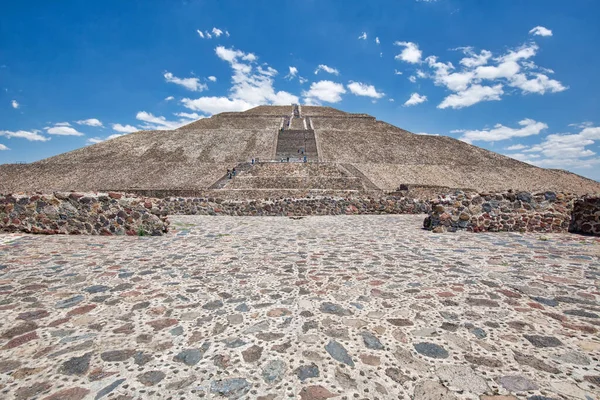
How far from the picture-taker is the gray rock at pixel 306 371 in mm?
2076

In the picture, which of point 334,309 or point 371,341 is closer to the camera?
point 371,341

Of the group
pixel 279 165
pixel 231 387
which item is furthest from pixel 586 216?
pixel 279 165

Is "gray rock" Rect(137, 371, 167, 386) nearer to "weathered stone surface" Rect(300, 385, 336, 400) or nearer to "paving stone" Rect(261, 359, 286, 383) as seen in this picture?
"paving stone" Rect(261, 359, 286, 383)

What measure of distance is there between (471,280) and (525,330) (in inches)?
56.8

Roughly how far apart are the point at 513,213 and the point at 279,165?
24298 mm

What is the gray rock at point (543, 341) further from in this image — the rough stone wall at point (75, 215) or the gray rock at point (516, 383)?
the rough stone wall at point (75, 215)

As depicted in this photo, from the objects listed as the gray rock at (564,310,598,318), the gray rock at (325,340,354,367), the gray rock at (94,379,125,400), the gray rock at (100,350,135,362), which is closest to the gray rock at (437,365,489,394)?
the gray rock at (325,340,354,367)

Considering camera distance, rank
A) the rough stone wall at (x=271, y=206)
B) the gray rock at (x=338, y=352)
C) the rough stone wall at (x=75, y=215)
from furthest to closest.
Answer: the rough stone wall at (x=271, y=206) → the rough stone wall at (x=75, y=215) → the gray rock at (x=338, y=352)

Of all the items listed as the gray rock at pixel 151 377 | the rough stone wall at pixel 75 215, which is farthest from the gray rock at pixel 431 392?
the rough stone wall at pixel 75 215

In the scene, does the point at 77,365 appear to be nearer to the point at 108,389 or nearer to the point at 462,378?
the point at 108,389

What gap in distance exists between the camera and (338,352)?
93.0 inches

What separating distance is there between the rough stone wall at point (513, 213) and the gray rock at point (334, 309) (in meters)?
6.54

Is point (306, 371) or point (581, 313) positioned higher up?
point (581, 313)

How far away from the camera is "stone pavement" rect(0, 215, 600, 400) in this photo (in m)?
2.00
